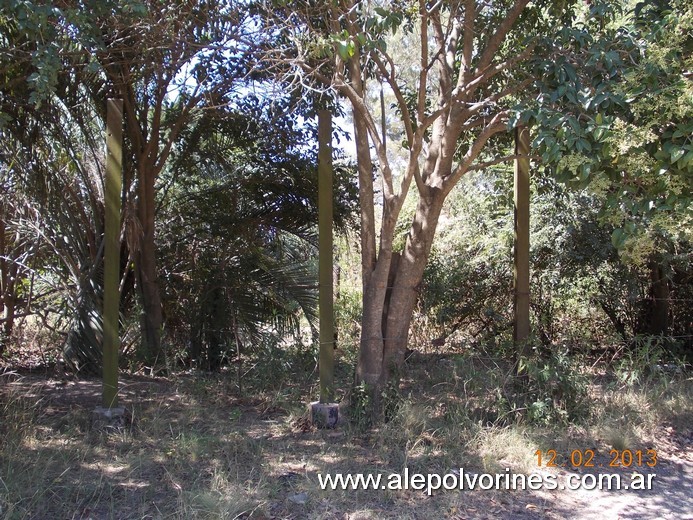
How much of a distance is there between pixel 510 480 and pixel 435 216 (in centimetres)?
274

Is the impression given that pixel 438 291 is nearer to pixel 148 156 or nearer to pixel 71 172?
pixel 148 156

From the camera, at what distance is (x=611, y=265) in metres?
9.44

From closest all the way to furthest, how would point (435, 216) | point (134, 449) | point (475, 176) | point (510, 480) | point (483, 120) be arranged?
point (510, 480) → point (134, 449) → point (435, 216) → point (483, 120) → point (475, 176)

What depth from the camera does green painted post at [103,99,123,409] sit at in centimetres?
607

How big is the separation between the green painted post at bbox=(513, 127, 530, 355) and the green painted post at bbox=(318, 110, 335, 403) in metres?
2.19

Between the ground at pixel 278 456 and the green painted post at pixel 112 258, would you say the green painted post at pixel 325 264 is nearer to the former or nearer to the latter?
the ground at pixel 278 456

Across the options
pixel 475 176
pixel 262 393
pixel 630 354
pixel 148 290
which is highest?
pixel 475 176

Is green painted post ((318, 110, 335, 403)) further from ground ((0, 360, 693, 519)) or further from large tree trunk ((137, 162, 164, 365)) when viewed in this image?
large tree trunk ((137, 162, 164, 365))

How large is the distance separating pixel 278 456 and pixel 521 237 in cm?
364

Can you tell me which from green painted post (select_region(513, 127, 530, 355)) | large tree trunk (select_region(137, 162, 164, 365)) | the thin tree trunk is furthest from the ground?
the thin tree trunk

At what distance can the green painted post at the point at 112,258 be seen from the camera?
6.07 m

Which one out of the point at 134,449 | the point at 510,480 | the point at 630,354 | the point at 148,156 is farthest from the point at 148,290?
the point at 630,354

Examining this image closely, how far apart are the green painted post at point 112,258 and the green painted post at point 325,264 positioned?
2.03 m

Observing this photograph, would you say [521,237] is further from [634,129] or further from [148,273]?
[148,273]
